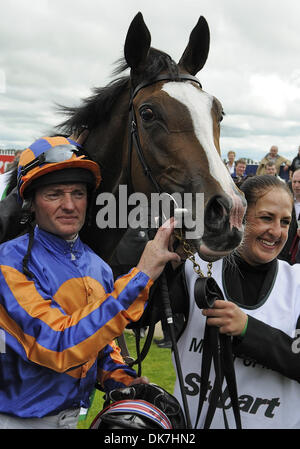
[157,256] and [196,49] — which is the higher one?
[196,49]

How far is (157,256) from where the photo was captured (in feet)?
4.99

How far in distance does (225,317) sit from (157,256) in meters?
0.36

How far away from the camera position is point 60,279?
1615 millimetres

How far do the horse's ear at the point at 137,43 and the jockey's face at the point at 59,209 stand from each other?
3.00 feet

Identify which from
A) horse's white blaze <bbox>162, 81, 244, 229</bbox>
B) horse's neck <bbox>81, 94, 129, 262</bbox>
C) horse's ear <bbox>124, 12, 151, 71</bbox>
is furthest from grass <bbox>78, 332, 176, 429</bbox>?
horse's ear <bbox>124, 12, 151, 71</bbox>

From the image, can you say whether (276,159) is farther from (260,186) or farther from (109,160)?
(260,186)

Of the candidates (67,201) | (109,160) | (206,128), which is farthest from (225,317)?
(109,160)

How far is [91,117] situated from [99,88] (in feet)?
0.62

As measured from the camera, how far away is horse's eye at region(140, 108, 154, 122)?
2.07 m

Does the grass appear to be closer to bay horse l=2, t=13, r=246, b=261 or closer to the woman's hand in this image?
bay horse l=2, t=13, r=246, b=261

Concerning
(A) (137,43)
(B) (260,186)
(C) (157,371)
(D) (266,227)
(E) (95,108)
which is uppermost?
(A) (137,43)

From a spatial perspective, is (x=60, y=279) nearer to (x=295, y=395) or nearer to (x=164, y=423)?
(x=164, y=423)

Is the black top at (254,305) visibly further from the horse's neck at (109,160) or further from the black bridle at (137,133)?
the horse's neck at (109,160)
